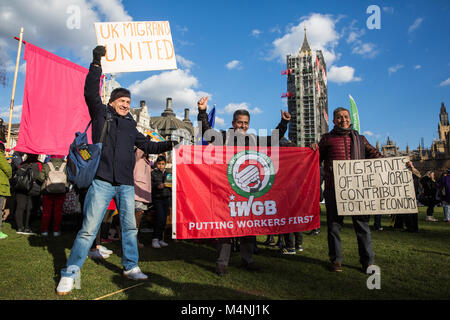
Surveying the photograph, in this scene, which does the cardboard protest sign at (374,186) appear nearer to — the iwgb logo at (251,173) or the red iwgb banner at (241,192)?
the red iwgb banner at (241,192)

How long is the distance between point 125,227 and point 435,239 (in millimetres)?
6957

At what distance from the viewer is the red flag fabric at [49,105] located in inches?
257

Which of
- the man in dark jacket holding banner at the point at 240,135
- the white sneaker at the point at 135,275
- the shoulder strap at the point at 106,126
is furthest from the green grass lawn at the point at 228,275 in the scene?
the shoulder strap at the point at 106,126

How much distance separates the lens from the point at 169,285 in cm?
296

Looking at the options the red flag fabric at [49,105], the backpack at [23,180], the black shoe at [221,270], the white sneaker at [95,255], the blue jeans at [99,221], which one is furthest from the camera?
the red flag fabric at [49,105]

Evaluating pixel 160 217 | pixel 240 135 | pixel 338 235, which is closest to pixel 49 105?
pixel 160 217

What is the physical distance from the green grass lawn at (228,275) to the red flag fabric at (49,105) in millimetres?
2554

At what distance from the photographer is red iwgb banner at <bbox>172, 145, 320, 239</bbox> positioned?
147 inches

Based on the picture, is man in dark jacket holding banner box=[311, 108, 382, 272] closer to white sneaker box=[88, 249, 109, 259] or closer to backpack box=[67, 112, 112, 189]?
backpack box=[67, 112, 112, 189]

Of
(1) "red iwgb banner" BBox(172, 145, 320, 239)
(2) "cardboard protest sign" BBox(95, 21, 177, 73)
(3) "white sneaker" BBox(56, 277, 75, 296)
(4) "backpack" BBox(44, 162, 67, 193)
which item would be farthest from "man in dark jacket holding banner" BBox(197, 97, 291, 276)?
(4) "backpack" BBox(44, 162, 67, 193)
